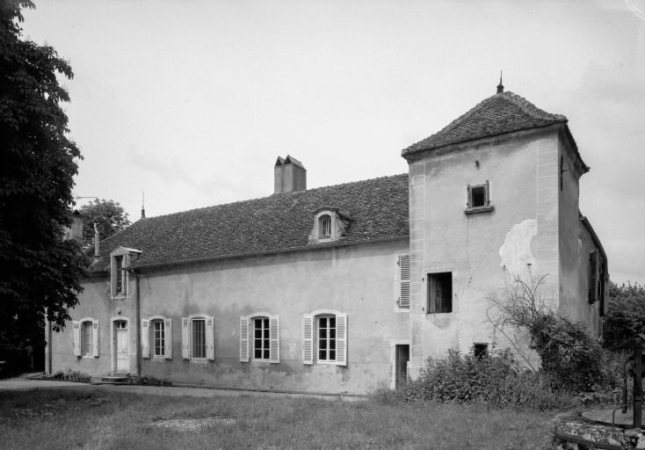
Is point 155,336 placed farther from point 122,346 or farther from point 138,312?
point 122,346

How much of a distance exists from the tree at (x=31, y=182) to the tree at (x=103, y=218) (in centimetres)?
2295

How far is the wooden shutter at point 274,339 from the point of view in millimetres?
18109

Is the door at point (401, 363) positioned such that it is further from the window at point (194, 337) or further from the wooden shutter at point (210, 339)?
the window at point (194, 337)

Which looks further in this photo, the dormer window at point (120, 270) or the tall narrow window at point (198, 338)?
the dormer window at point (120, 270)

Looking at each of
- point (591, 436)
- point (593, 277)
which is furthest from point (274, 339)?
point (591, 436)

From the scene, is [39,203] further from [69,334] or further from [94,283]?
[69,334]

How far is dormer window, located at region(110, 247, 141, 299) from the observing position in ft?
73.0

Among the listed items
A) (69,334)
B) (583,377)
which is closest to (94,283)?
(69,334)

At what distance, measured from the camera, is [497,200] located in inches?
539

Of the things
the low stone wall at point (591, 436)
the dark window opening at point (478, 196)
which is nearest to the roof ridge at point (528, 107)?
the dark window opening at point (478, 196)

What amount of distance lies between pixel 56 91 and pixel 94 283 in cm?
1154

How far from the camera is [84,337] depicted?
78.4 ft

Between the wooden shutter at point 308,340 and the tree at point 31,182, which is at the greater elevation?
the tree at point 31,182

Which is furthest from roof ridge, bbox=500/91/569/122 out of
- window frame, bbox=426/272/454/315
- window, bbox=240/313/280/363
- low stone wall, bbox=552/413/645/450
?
window, bbox=240/313/280/363
